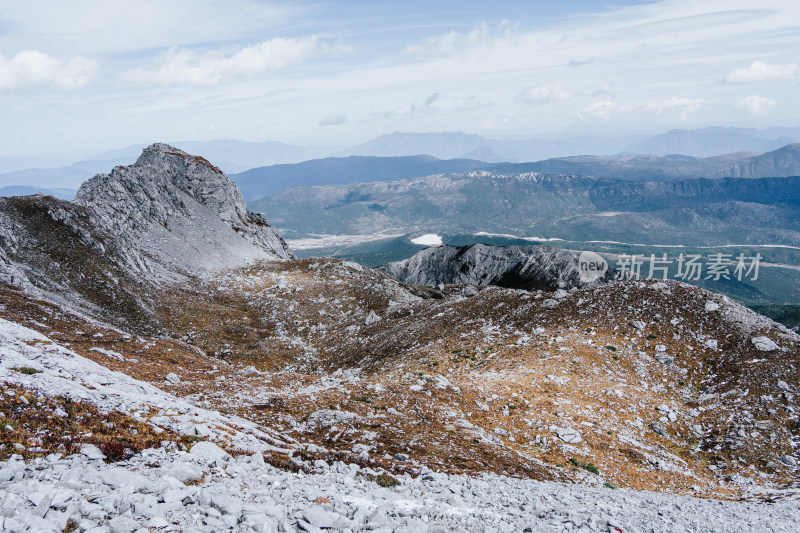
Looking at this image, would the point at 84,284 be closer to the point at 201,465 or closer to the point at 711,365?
the point at 201,465

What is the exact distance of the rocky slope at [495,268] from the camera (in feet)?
380

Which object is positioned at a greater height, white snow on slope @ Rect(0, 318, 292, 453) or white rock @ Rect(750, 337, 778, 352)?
white snow on slope @ Rect(0, 318, 292, 453)

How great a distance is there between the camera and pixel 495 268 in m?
131

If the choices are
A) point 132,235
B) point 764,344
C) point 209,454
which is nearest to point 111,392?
point 209,454

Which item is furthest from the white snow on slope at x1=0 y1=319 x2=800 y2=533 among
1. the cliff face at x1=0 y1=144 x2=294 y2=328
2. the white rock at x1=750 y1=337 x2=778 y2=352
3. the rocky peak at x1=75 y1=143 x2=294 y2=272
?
the rocky peak at x1=75 y1=143 x2=294 y2=272

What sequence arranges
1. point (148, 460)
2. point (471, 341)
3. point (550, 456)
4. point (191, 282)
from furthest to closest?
1. point (191, 282)
2. point (471, 341)
3. point (550, 456)
4. point (148, 460)

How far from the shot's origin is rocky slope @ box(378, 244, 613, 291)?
11575 centimetres

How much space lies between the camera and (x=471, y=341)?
1368 inches

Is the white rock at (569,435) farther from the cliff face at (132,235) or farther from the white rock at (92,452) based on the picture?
the cliff face at (132,235)

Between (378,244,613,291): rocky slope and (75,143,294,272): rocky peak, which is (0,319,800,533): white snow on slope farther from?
(378,244,613,291): rocky slope

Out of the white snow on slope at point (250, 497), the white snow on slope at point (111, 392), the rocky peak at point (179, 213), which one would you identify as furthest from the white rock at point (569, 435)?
the rocky peak at point (179, 213)

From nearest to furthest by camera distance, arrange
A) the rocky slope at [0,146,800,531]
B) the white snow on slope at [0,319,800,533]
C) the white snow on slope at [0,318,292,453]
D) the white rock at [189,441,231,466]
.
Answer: the white snow on slope at [0,319,800,533], the rocky slope at [0,146,800,531], the white rock at [189,441,231,466], the white snow on slope at [0,318,292,453]

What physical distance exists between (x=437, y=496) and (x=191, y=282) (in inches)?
2125

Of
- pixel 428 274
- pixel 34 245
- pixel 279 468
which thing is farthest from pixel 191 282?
pixel 428 274
